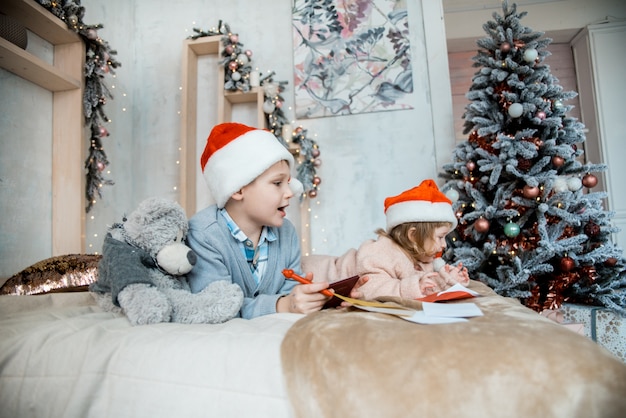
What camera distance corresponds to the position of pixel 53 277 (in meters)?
1.48

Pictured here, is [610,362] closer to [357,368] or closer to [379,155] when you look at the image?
[357,368]

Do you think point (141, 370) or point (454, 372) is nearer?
point (454, 372)

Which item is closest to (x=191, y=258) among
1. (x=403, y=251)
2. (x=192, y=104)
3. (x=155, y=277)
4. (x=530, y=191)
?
(x=155, y=277)

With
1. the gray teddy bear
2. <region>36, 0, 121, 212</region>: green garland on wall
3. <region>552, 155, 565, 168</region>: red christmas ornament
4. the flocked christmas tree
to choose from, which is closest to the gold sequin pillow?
the gray teddy bear

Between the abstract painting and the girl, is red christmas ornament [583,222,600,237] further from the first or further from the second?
the abstract painting

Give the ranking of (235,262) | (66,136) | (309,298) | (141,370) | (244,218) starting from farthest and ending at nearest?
(66,136) < (244,218) < (235,262) < (309,298) < (141,370)

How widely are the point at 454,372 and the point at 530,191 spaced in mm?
1534

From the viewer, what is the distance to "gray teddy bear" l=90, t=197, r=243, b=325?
915 millimetres

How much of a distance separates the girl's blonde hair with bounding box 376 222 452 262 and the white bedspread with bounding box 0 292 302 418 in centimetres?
90

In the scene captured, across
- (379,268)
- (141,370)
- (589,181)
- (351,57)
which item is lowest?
Answer: (141,370)

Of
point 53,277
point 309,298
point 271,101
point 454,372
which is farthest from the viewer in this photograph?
point 271,101

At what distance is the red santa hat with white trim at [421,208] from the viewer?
5.14 ft

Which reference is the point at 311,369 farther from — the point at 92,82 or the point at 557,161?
the point at 92,82

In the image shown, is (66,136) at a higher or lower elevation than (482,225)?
higher
